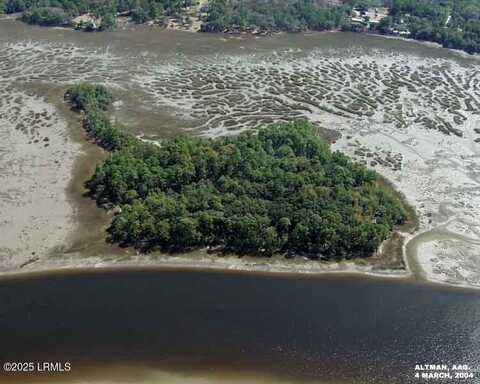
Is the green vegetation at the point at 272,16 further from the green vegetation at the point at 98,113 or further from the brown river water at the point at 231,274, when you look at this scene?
the green vegetation at the point at 98,113

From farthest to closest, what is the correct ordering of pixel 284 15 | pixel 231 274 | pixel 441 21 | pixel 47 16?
pixel 441 21 < pixel 284 15 < pixel 47 16 < pixel 231 274

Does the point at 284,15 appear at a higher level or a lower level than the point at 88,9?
higher

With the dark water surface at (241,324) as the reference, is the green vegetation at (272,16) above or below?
above

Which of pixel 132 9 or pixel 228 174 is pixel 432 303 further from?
pixel 132 9

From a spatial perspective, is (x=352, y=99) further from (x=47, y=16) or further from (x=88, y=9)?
(x=47, y=16)

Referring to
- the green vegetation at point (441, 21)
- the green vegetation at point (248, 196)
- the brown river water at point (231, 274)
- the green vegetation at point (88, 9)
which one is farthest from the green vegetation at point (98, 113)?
the green vegetation at point (441, 21)

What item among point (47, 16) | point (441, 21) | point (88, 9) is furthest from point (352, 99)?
point (47, 16)
